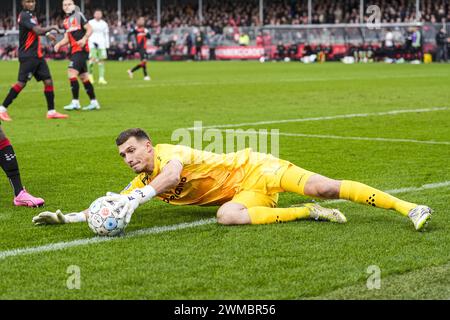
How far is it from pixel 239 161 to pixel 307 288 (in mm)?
2174

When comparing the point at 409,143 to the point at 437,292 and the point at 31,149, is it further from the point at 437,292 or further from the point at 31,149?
the point at 437,292

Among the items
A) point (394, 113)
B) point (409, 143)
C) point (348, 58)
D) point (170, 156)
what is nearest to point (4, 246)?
point (170, 156)

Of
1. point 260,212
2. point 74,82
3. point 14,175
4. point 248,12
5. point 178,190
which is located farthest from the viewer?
point 248,12

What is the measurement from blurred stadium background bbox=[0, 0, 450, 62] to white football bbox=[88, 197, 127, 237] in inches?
1429

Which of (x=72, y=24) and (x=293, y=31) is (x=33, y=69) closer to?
(x=72, y=24)

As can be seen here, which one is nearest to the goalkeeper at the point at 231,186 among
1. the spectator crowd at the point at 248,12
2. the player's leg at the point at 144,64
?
the player's leg at the point at 144,64

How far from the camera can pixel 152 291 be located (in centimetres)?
489

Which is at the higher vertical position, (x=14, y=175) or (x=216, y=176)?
(x=216, y=176)

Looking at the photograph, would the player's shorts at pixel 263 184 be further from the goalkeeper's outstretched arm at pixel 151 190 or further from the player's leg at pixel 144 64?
the player's leg at pixel 144 64

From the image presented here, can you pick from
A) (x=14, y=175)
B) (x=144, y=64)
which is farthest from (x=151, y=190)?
(x=144, y=64)

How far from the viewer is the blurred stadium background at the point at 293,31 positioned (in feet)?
139

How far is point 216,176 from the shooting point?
6.86m

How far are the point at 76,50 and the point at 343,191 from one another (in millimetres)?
12006

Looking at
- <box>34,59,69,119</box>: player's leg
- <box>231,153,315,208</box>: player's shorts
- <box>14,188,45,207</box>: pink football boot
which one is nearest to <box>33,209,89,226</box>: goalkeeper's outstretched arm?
<box>14,188,45,207</box>: pink football boot
